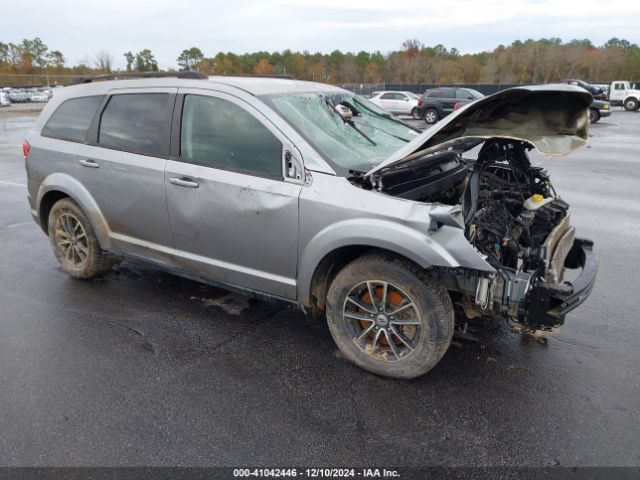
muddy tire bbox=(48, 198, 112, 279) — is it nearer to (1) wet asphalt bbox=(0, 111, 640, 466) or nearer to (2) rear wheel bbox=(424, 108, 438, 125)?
(1) wet asphalt bbox=(0, 111, 640, 466)

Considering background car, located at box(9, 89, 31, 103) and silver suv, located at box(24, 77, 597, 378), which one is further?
background car, located at box(9, 89, 31, 103)

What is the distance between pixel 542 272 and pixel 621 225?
457cm

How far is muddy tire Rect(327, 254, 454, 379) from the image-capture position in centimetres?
309

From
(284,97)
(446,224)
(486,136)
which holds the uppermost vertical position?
(284,97)

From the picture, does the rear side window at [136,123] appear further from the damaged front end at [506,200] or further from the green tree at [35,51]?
the green tree at [35,51]

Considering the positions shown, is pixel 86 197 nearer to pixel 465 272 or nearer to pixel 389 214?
pixel 389 214

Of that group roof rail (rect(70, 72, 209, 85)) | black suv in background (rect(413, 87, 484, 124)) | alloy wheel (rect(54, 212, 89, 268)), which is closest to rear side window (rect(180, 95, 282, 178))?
roof rail (rect(70, 72, 209, 85))

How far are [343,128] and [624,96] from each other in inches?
1551

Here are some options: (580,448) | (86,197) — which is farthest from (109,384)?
(580,448)

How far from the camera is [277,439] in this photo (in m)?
A: 2.76

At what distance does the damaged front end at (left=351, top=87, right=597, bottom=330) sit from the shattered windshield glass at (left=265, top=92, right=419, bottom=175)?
14.8 inches

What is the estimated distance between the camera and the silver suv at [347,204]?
120 inches

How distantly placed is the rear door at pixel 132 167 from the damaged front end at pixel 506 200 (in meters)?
1.73

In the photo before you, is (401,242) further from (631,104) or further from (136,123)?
(631,104)
